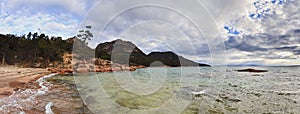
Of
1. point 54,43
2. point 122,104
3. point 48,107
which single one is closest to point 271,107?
point 122,104

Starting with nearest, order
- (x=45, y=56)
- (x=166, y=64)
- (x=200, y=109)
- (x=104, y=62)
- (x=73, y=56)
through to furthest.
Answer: (x=200, y=109) < (x=45, y=56) < (x=73, y=56) < (x=104, y=62) < (x=166, y=64)

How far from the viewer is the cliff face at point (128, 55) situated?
77.6 metres

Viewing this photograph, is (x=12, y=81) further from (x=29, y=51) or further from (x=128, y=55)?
(x=128, y=55)

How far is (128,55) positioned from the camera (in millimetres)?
109938

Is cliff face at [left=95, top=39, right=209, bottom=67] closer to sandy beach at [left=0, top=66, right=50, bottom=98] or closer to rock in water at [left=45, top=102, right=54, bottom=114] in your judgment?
sandy beach at [left=0, top=66, right=50, bottom=98]

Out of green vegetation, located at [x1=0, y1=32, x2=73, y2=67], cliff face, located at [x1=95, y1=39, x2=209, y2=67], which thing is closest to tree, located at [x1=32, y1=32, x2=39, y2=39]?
A: green vegetation, located at [x1=0, y1=32, x2=73, y2=67]

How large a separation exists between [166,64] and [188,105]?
448 ft

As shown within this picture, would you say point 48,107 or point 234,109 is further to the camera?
point 234,109

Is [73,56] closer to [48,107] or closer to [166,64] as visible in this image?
[48,107]

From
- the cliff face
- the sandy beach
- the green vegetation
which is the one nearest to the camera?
the sandy beach

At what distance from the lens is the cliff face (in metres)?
77.6

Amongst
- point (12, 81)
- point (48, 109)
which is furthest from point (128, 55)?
point (48, 109)

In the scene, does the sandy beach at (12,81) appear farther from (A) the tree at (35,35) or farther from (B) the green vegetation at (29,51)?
(A) the tree at (35,35)

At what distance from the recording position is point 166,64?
15050cm
